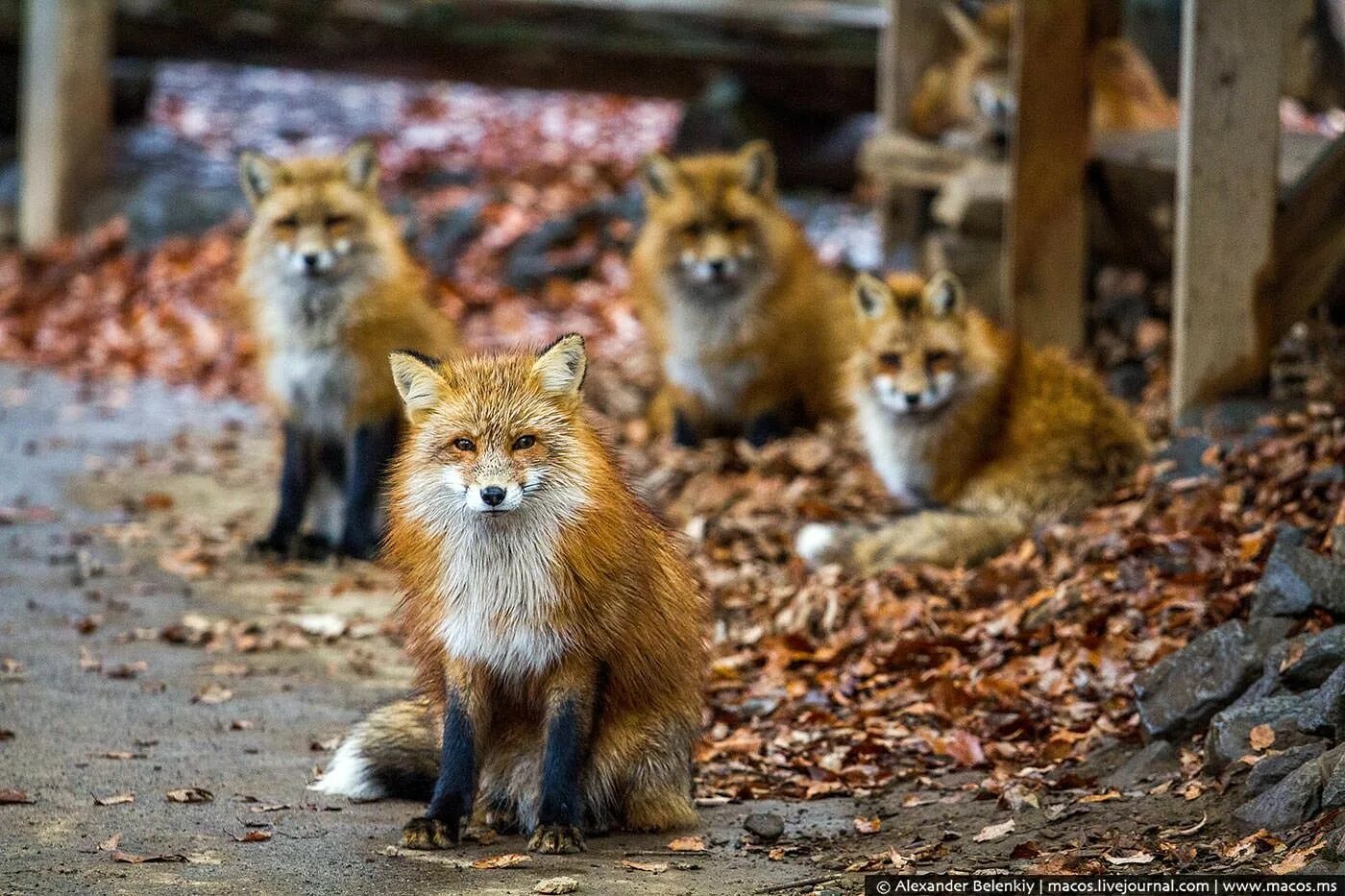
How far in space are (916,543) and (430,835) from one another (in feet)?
9.78

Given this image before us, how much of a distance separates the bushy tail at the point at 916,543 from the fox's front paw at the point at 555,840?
2.62 metres

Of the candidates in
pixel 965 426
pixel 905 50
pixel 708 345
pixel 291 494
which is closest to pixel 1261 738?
pixel 965 426

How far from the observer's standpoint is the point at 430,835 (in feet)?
13.4

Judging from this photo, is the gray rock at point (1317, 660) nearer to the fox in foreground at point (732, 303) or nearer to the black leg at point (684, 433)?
the fox in foreground at point (732, 303)

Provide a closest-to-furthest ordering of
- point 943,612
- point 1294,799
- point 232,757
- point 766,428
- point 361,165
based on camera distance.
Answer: point 1294,799
point 232,757
point 943,612
point 361,165
point 766,428

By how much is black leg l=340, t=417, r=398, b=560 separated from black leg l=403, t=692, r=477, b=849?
338cm

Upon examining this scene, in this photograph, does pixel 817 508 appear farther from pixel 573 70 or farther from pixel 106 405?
pixel 573 70

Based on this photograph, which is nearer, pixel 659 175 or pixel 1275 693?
pixel 1275 693

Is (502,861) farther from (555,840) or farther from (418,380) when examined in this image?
(418,380)

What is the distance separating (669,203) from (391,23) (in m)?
4.89

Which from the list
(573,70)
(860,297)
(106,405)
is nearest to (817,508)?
(860,297)

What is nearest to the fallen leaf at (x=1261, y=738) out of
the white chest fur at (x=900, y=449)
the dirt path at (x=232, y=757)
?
→ the dirt path at (x=232, y=757)

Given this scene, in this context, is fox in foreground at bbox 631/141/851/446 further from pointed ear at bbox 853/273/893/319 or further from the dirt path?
the dirt path

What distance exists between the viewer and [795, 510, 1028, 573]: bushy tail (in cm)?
651
